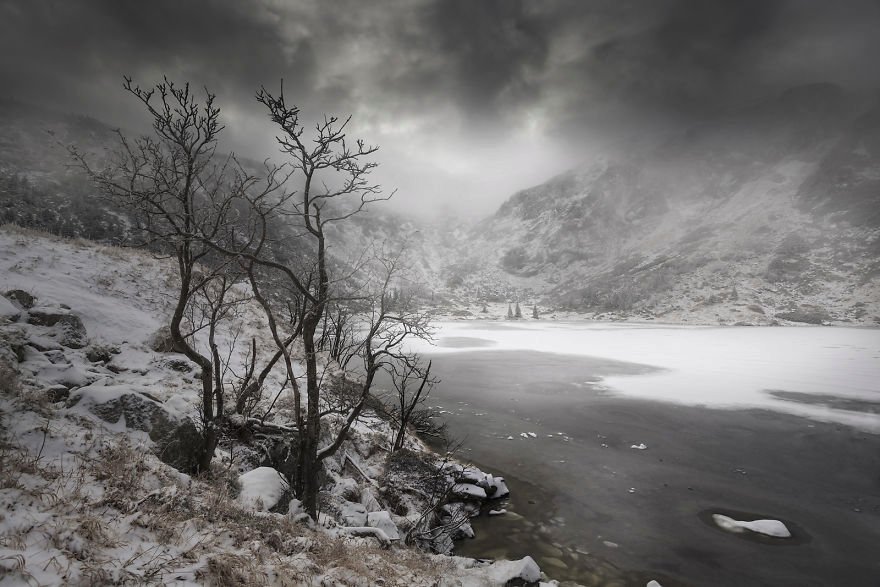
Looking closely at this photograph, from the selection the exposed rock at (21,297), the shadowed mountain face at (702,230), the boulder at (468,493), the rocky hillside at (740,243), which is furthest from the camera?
the rocky hillside at (740,243)

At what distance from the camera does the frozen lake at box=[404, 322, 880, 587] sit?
370 inches

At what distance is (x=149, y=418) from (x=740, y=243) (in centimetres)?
13985

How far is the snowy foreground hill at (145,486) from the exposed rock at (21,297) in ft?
0.12

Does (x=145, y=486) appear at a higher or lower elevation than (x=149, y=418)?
lower

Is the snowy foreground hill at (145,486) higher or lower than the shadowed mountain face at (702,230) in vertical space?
lower

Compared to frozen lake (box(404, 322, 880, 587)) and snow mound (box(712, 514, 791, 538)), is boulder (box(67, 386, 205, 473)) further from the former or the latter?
snow mound (box(712, 514, 791, 538))

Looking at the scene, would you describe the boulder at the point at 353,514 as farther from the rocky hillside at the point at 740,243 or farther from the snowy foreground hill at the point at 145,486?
the rocky hillside at the point at 740,243

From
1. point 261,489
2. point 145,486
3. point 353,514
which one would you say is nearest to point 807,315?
point 353,514

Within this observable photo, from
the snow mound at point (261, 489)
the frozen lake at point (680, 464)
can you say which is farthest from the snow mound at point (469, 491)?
the snow mound at point (261, 489)

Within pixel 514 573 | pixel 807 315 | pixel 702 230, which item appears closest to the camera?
pixel 514 573

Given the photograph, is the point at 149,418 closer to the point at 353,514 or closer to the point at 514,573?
the point at 353,514

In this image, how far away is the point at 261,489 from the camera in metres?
7.35

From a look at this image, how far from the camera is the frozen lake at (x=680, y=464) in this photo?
370 inches

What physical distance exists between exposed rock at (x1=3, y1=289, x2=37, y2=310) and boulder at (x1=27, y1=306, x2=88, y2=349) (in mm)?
838
